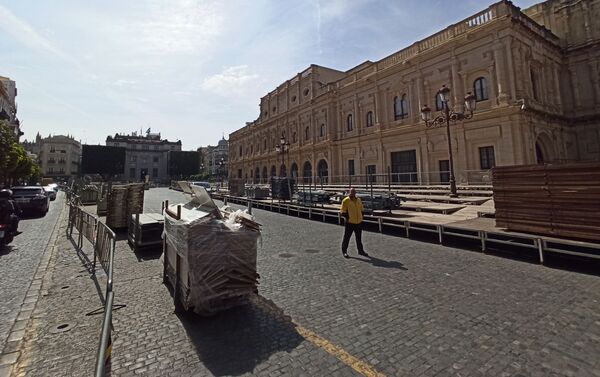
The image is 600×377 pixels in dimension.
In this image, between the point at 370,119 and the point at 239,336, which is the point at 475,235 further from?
the point at 370,119

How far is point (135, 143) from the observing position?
3807 inches

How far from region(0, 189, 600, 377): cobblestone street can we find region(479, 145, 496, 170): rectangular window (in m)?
15.2

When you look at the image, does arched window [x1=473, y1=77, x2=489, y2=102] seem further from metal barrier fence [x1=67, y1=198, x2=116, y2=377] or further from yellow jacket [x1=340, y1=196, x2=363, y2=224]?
metal barrier fence [x1=67, y1=198, x2=116, y2=377]

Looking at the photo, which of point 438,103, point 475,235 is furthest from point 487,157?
point 475,235

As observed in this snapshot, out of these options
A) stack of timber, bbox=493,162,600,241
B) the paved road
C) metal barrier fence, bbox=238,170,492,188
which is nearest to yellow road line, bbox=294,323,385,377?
the paved road

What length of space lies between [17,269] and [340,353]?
8.29 m

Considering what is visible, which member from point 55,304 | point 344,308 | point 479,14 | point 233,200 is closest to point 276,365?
point 344,308

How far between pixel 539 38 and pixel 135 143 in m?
106

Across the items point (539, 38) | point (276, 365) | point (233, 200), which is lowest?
point (276, 365)

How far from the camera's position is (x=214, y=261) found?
161 inches

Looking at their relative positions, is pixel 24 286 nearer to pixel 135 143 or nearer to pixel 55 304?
pixel 55 304

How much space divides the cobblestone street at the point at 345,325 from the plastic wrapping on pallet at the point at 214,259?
0.33 metres

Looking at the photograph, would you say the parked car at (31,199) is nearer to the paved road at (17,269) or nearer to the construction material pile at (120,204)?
the paved road at (17,269)

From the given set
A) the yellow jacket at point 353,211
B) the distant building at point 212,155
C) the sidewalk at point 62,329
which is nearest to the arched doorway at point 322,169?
the yellow jacket at point 353,211
